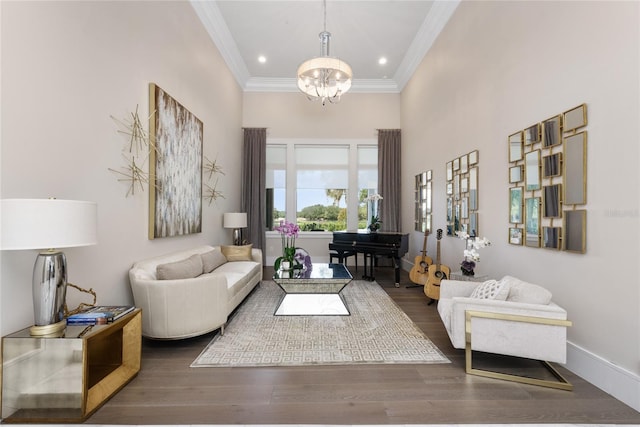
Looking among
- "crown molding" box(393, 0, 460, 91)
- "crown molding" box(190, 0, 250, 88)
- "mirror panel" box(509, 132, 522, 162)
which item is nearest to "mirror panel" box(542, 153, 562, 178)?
"mirror panel" box(509, 132, 522, 162)

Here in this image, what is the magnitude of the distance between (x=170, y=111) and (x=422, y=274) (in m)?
4.31

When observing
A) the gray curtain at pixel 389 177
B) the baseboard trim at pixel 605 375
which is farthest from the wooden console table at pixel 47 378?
the gray curtain at pixel 389 177

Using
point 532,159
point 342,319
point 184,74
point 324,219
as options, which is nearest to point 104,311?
point 342,319

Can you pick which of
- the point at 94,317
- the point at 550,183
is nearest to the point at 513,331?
the point at 550,183

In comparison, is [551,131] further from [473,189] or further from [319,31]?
[319,31]

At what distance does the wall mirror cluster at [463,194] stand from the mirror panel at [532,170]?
0.89 metres

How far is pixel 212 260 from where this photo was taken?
412cm

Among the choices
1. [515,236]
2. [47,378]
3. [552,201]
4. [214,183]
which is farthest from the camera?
[214,183]

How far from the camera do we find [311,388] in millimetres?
2066

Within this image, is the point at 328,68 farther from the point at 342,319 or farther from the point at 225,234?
the point at 225,234

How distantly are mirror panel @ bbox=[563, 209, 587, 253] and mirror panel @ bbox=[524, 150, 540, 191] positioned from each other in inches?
17.1

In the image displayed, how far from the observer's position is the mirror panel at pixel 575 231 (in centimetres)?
213

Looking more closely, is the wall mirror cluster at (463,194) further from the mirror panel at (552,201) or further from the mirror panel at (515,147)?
the mirror panel at (552,201)

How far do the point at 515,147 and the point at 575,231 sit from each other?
3.51 ft
